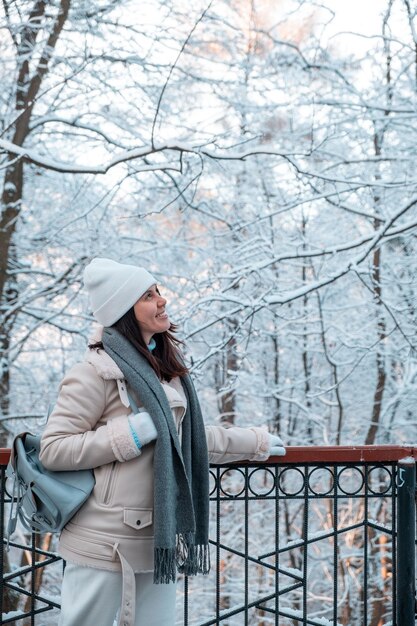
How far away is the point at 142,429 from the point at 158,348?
0.37 m

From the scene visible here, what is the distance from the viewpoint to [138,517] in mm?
2283

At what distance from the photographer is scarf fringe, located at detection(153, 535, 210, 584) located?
2.23 meters

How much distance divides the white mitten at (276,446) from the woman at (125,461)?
1.13 ft

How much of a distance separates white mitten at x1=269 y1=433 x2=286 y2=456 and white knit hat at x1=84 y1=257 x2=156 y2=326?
0.73 m

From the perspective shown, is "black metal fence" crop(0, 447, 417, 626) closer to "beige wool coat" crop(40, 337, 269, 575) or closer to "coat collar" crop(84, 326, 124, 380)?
"beige wool coat" crop(40, 337, 269, 575)

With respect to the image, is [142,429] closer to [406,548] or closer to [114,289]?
[114,289]

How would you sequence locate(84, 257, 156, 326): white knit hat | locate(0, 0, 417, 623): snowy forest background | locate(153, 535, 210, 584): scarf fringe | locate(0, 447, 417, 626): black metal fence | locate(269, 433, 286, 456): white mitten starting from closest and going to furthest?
locate(153, 535, 210, 584): scarf fringe < locate(84, 257, 156, 326): white knit hat < locate(269, 433, 286, 456): white mitten < locate(0, 447, 417, 626): black metal fence < locate(0, 0, 417, 623): snowy forest background

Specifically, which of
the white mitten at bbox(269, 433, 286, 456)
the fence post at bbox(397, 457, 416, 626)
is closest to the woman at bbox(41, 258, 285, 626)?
the white mitten at bbox(269, 433, 286, 456)

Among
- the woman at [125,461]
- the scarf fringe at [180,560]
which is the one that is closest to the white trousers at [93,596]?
the woman at [125,461]

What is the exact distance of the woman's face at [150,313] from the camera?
2432mm

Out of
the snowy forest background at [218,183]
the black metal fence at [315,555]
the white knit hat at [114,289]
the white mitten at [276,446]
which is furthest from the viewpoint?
the snowy forest background at [218,183]

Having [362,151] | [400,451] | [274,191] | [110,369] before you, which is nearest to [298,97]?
[362,151]

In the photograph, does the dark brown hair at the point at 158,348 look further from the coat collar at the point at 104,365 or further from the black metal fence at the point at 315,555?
the black metal fence at the point at 315,555

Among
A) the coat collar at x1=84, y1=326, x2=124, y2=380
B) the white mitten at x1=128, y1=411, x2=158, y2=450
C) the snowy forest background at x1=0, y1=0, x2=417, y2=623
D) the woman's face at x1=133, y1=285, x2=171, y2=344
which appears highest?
the snowy forest background at x1=0, y1=0, x2=417, y2=623
